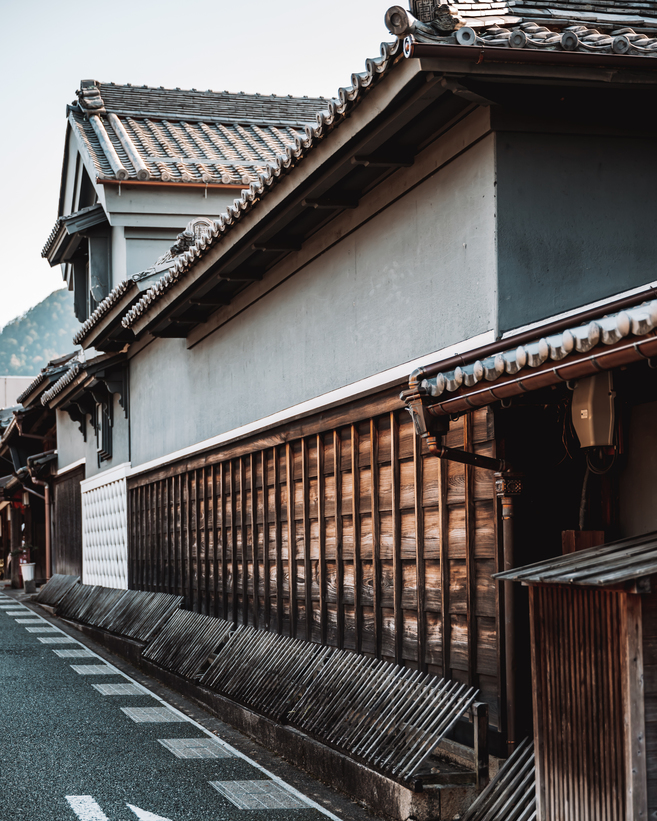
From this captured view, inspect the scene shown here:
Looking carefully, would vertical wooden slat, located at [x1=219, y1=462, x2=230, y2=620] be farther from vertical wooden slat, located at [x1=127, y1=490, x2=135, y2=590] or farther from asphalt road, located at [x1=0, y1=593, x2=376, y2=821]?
vertical wooden slat, located at [x1=127, y1=490, x2=135, y2=590]

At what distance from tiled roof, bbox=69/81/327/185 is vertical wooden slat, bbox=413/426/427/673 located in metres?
13.1

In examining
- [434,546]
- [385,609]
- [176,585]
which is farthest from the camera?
[176,585]

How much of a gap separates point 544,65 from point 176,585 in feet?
39.1

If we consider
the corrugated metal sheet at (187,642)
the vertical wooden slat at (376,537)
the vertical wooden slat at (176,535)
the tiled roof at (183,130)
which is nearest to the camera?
the vertical wooden slat at (376,537)

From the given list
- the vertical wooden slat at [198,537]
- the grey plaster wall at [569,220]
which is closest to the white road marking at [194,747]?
the vertical wooden slat at [198,537]

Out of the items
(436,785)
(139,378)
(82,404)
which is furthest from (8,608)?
(436,785)

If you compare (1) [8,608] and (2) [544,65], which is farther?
(1) [8,608]

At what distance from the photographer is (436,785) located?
6.82 metres

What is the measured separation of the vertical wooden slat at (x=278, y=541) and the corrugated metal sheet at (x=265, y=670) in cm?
33

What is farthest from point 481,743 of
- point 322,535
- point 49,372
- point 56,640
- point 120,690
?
point 49,372

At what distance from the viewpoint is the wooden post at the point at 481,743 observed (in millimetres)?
6887

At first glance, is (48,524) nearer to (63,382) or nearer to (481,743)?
(63,382)

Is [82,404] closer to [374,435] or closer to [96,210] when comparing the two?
[96,210]

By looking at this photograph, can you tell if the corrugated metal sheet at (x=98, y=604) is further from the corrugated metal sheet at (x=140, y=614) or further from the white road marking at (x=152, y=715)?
the white road marking at (x=152, y=715)
